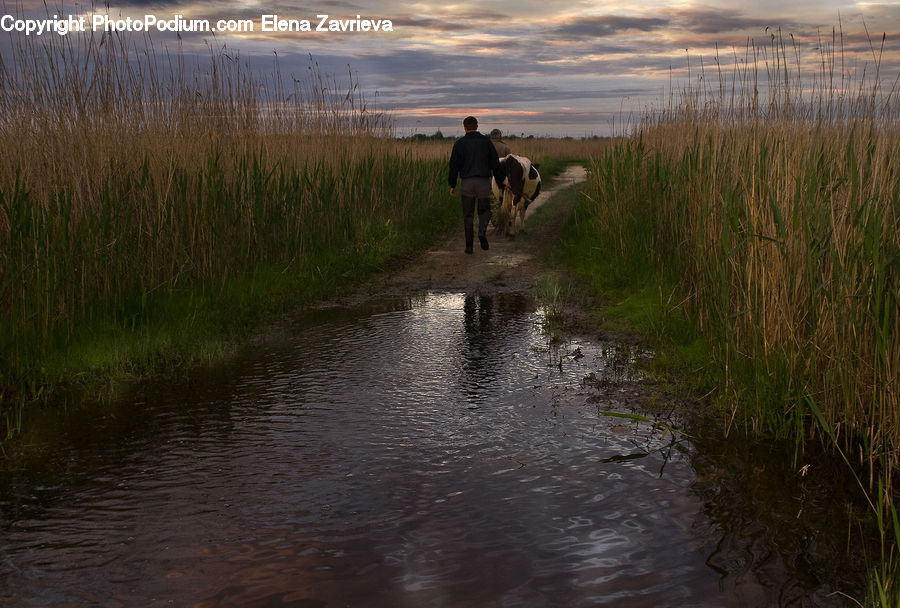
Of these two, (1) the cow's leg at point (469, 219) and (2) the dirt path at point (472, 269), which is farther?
(1) the cow's leg at point (469, 219)

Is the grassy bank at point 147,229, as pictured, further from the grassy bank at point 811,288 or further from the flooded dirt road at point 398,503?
the grassy bank at point 811,288

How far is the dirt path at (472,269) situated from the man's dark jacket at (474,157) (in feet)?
4.06

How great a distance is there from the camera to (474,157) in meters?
11.2

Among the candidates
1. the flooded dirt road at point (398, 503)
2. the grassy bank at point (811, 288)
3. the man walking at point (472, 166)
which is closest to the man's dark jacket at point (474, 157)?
the man walking at point (472, 166)

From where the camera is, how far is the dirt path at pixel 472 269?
29.0 ft

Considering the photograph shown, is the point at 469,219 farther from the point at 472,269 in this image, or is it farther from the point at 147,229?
the point at 147,229

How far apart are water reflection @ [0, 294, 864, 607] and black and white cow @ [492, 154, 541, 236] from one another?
7.69 meters

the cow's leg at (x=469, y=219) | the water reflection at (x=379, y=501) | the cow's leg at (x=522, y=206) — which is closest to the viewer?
the water reflection at (x=379, y=501)

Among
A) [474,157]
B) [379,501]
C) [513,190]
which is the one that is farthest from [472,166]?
[379,501]

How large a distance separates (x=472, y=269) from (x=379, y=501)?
6.86m

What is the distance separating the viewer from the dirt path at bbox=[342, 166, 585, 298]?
8844mm

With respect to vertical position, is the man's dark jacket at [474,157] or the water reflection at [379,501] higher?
the man's dark jacket at [474,157]

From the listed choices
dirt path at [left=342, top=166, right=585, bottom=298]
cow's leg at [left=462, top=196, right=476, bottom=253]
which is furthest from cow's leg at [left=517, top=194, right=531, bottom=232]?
cow's leg at [left=462, top=196, right=476, bottom=253]

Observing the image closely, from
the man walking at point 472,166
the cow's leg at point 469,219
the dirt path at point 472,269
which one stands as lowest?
the dirt path at point 472,269
